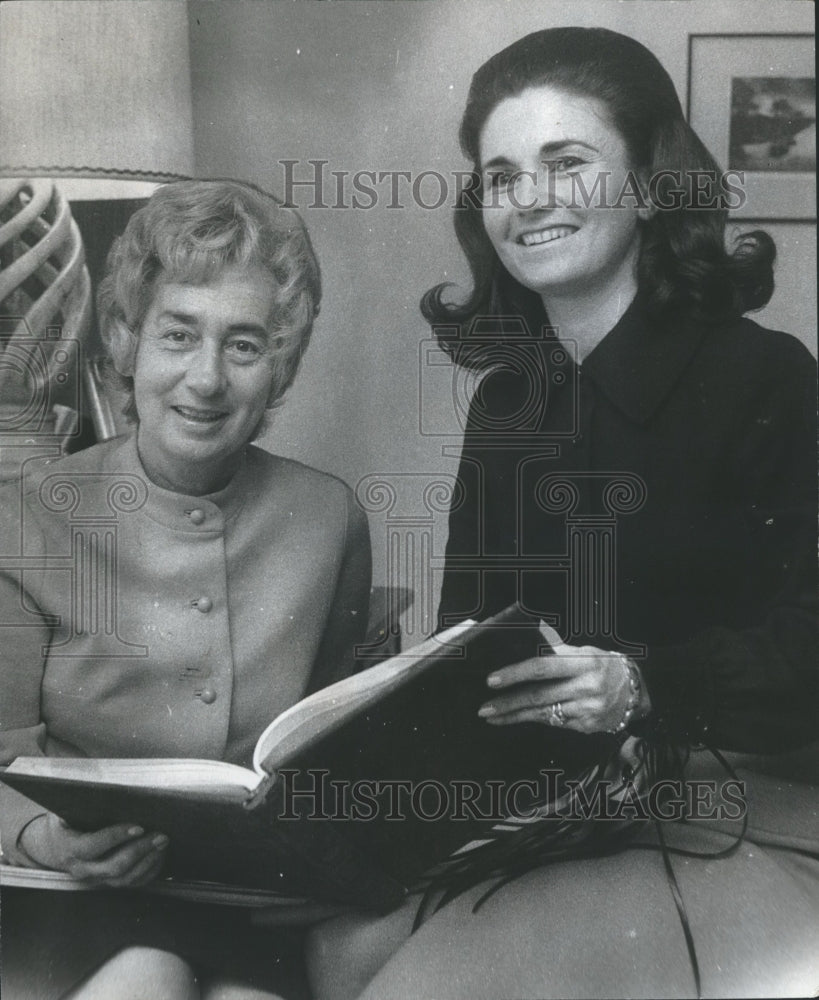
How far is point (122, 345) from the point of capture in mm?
1488

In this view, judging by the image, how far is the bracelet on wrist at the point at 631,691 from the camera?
1.47m

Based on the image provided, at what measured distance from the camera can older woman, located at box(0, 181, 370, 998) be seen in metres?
1.47

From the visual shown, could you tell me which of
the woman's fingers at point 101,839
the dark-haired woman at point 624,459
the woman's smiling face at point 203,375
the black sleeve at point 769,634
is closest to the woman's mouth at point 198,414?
the woman's smiling face at point 203,375

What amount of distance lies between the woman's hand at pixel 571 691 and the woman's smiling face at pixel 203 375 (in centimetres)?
48

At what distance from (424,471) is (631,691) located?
0.41 meters

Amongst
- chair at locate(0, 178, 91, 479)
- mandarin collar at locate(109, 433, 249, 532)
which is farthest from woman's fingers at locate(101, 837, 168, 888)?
chair at locate(0, 178, 91, 479)

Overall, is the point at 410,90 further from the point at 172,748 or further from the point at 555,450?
the point at 172,748

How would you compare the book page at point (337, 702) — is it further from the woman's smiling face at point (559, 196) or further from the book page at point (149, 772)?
the woman's smiling face at point (559, 196)

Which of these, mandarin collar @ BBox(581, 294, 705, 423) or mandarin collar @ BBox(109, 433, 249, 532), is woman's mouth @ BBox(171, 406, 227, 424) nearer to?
mandarin collar @ BBox(109, 433, 249, 532)

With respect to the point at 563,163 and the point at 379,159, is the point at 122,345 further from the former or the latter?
the point at 563,163

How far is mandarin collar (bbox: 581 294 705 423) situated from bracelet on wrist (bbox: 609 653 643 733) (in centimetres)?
33

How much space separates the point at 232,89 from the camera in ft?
4.94

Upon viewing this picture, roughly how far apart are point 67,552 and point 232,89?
0.68 metres

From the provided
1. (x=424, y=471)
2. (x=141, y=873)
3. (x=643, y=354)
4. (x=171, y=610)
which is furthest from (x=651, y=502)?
(x=141, y=873)
